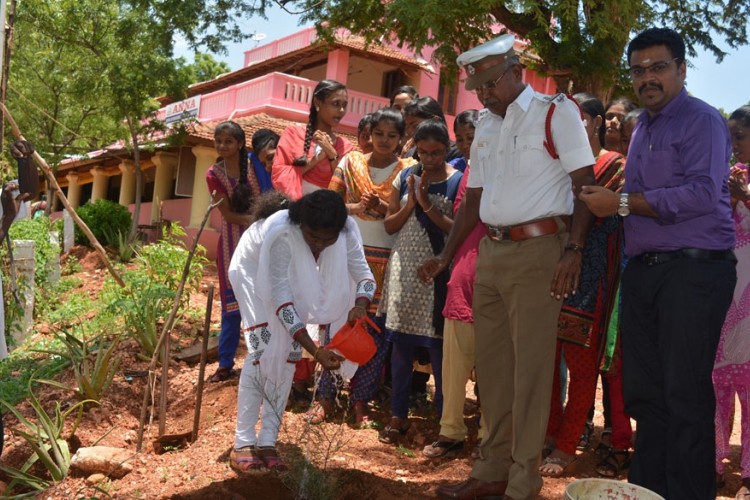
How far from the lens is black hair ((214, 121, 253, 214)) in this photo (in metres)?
5.87

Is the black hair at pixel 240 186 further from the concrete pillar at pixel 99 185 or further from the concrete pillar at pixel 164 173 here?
the concrete pillar at pixel 99 185

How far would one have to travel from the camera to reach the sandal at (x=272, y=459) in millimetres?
4102

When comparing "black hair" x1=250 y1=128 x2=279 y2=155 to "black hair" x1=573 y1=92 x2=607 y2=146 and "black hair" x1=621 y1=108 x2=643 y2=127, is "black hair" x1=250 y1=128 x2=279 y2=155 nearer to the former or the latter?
"black hair" x1=573 y1=92 x2=607 y2=146

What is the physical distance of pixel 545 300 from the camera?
11.3ft

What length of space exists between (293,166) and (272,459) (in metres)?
2.17

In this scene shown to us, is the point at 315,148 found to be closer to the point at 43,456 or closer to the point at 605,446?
the point at 43,456

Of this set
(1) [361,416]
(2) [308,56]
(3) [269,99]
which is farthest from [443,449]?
(2) [308,56]

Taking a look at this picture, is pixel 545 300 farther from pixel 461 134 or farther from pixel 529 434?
pixel 461 134

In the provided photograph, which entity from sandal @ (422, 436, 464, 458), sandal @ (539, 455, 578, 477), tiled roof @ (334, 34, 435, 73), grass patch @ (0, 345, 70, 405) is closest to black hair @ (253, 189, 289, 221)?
sandal @ (422, 436, 464, 458)

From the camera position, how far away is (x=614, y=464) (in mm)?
4191

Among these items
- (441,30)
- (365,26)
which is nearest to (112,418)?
(441,30)

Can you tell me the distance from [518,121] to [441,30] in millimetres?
6231

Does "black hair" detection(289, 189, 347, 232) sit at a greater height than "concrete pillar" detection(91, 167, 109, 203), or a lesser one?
lesser

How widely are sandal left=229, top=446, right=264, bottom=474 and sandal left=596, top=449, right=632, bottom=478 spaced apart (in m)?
1.83
